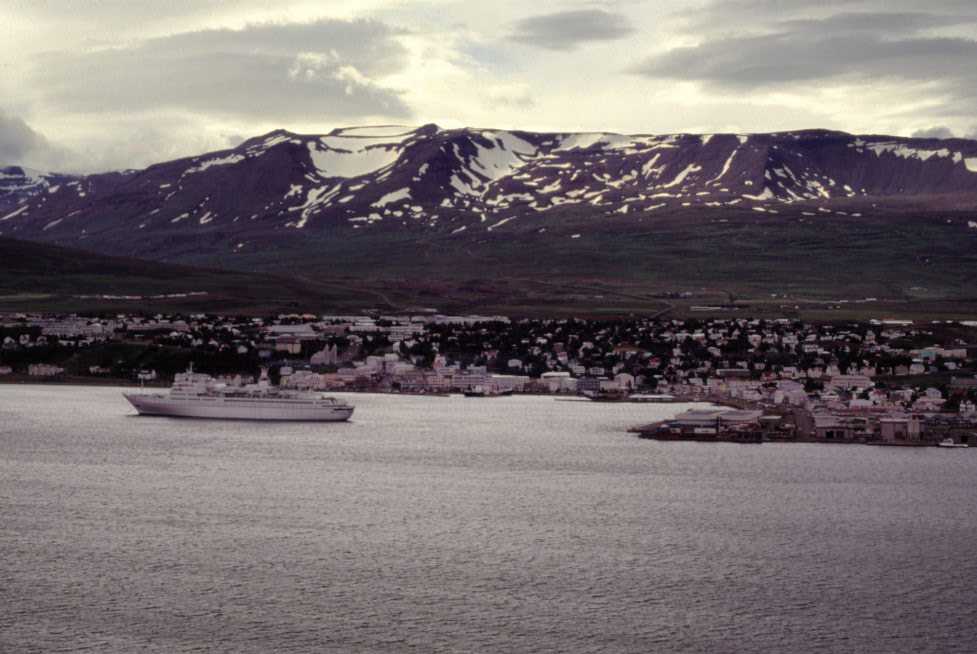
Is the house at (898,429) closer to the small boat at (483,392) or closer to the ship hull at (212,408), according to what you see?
the ship hull at (212,408)

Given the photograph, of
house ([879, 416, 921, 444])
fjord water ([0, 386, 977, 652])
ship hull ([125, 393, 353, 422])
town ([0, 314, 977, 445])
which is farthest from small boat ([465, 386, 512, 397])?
house ([879, 416, 921, 444])

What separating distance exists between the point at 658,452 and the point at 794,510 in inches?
789

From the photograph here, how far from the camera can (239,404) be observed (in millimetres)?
103250

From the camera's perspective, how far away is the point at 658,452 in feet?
254

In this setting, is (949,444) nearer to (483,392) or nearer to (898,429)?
(898,429)

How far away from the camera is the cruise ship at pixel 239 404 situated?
100 m

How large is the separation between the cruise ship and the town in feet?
44.4

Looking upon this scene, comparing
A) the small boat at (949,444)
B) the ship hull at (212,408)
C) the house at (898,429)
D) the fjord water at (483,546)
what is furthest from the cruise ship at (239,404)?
the small boat at (949,444)

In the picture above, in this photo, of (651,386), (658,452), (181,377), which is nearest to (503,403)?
(651,386)

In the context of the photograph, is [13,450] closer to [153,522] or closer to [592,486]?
[153,522]

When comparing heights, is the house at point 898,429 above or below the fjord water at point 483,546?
above

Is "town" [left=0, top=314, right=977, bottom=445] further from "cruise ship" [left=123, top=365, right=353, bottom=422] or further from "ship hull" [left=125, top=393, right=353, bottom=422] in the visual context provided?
"ship hull" [left=125, top=393, right=353, bottom=422]

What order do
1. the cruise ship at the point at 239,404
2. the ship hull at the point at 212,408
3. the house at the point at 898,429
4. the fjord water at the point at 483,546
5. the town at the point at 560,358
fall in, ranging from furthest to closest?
the town at the point at 560,358 → the ship hull at the point at 212,408 → the cruise ship at the point at 239,404 → the house at the point at 898,429 → the fjord water at the point at 483,546

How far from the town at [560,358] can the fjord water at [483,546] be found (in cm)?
2453
